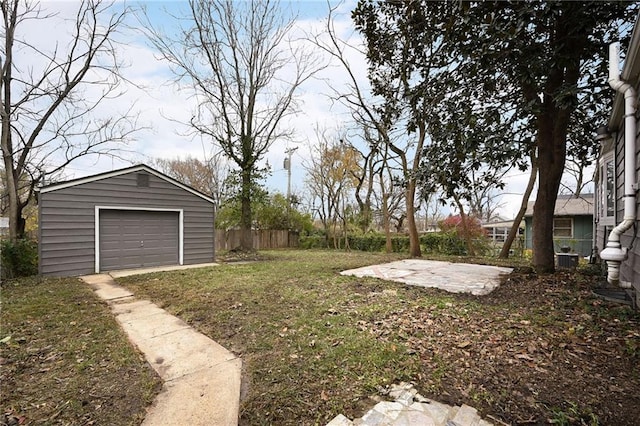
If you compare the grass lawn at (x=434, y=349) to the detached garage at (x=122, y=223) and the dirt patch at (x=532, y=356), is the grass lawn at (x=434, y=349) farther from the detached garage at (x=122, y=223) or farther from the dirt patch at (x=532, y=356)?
the detached garage at (x=122, y=223)

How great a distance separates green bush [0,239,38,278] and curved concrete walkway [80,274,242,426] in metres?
4.42

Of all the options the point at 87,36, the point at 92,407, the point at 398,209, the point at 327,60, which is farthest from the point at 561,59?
the point at 398,209

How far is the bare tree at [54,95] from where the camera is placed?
6.87 metres

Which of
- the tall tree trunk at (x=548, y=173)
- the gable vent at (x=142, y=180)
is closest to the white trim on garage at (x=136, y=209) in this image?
the gable vent at (x=142, y=180)

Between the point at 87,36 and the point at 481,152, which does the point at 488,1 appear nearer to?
the point at 481,152

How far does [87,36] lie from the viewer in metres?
7.74

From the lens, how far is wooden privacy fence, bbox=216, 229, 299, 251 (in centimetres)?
1488

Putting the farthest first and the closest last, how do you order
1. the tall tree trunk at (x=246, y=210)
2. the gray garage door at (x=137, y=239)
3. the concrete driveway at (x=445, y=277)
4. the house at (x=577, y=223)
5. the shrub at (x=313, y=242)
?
the shrub at (x=313, y=242) < the house at (x=577, y=223) < the tall tree trunk at (x=246, y=210) < the gray garage door at (x=137, y=239) < the concrete driveway at (x=445, y=277)

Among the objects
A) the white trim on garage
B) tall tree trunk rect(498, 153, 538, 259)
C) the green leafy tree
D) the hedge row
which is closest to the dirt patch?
the green leafy tree

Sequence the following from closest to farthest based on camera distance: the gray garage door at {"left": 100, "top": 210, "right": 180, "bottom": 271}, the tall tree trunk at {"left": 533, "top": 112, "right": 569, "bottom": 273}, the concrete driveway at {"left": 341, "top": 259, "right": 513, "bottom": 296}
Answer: the concrete driveway at {"left": 341, "top": 259, "right": 513, "bottom": 296} → the tall tree trunk at {"left": 533, "top": 112, "right": 569, "bottom": 273} → the gray garage door at {"left": 100, "top": 210, "right": 180, "bottom": 271}

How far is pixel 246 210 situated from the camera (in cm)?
1198

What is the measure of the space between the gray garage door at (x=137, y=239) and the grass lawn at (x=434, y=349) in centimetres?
415

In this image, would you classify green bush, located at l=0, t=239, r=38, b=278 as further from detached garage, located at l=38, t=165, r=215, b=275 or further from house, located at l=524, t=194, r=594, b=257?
house, located at l=524, t=194, r=594, b=257

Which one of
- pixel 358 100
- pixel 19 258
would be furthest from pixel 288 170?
pixel 19 258
